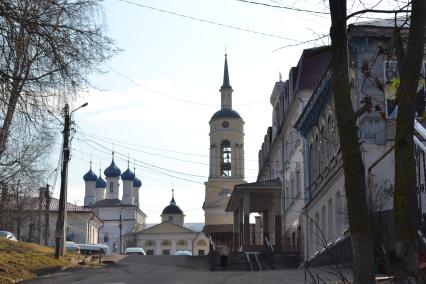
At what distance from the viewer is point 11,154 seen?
26.7 metres

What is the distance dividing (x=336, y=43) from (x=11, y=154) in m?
20.8

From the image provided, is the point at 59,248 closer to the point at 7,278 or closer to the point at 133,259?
the point at 133,259

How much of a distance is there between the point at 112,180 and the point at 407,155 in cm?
11570

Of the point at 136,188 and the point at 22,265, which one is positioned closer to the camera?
the point at 22,265

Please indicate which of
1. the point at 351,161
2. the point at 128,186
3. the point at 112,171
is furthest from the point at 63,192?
the point at 128,186

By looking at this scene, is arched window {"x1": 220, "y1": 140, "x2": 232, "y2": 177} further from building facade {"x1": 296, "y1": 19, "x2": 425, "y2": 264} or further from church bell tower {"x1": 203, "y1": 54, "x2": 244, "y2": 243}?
building facade {"x1": 296, "y1": 19, "x2": 425, "y2": 264}

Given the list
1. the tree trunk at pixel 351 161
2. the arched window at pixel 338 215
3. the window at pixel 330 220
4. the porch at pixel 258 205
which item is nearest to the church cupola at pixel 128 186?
the porch at pixel 258 205

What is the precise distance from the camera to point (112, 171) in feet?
393

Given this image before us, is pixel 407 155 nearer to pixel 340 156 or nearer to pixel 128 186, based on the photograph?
pixel 340 156

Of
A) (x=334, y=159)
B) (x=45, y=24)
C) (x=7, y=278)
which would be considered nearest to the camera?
(x=45, y=24)

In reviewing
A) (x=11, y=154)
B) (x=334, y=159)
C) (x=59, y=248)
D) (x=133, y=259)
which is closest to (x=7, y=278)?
(x=11, y=154)

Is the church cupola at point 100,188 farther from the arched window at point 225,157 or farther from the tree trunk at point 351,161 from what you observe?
the tree trunk at point 351,161

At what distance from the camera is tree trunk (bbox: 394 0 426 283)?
7238mm

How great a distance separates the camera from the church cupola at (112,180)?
119481 millimetres
